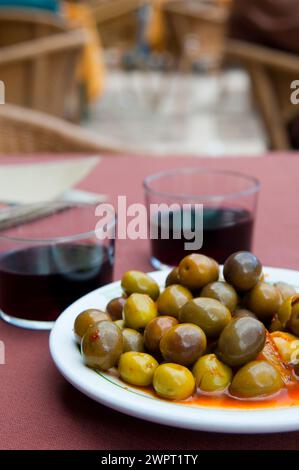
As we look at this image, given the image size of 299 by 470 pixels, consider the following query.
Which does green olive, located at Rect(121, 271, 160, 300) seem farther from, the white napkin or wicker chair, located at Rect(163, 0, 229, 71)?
wicker chair, located at Rect(163, 0, 229, 71)

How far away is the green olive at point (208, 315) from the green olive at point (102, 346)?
0.17ft

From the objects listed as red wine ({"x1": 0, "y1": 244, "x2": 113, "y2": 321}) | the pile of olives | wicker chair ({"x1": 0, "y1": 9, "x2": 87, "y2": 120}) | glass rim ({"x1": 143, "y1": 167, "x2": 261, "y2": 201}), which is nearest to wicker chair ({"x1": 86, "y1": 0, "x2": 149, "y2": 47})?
wicker chair ({"x1": 0, "y1": 9, "x2": 87, "y2": 120})

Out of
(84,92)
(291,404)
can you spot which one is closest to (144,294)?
(291,404)

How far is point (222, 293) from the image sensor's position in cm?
49

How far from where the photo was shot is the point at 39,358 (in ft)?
1.75

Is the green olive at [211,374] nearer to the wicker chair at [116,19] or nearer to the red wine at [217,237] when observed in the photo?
the red wine at [217,237]

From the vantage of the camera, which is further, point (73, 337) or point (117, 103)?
point (117, 103)

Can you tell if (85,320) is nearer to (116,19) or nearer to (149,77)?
(116,19)

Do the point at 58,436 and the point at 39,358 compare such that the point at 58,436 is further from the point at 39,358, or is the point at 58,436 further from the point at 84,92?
the point at 84,92

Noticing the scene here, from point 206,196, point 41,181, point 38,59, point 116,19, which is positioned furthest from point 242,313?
point 116,19

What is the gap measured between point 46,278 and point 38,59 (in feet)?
Result: 5.60

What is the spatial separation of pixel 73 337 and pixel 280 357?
15 cm

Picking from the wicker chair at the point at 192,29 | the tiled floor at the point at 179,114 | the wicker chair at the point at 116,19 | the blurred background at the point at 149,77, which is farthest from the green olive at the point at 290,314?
the wicker chair at the point at 192,29

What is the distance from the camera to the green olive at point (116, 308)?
52 centimetres
